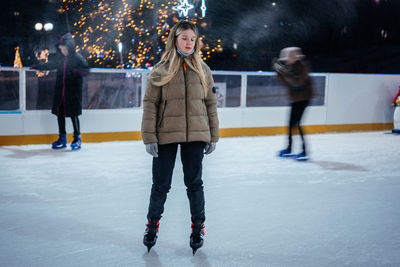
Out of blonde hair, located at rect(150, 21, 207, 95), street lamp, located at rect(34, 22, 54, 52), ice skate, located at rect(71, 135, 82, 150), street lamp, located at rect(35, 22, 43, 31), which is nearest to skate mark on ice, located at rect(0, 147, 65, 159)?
ice skate, located at rect(71, 135, 82, 150)

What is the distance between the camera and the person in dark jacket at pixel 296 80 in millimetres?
6191

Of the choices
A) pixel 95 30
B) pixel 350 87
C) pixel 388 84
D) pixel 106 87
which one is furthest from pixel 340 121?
pixel 95 30

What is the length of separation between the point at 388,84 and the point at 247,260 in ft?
28.7

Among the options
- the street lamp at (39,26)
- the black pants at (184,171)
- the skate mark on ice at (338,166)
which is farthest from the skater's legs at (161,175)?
the street lamp at (39,26)

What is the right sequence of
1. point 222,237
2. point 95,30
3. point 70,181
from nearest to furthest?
point 222,237 → point 70,181 → point 95,30

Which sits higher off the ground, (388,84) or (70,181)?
(388,84)

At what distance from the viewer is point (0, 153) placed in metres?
6.38

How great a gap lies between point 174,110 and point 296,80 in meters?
3.93

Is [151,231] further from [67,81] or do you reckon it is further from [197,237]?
[67,81]

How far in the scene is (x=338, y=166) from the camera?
5980mm

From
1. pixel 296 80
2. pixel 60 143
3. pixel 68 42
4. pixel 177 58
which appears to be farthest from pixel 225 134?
pixel 177 58

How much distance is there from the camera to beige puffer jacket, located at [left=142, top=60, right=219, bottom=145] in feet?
8.58

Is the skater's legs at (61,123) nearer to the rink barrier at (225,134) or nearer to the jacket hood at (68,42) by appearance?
the rink barrier at (225,134)

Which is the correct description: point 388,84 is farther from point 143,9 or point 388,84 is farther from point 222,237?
point 143,9
